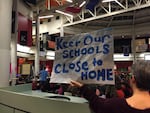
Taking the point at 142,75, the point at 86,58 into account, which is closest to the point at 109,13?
the point at 86,58

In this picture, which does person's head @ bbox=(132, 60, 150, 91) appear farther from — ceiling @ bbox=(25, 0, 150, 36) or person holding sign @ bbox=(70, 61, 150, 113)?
ceiling @ bbox=(25, 0, 150, 36)

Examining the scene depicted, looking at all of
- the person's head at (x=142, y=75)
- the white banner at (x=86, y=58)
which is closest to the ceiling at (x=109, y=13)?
the white banner at (x=86, y=58)

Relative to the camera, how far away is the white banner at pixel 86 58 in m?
2.27

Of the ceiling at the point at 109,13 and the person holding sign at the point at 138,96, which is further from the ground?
the ceiling at the point at 109,13

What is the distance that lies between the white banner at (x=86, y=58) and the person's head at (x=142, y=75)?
618mm

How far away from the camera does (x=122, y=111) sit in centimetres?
162

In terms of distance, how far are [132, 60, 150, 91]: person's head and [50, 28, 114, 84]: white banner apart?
0.62 metres

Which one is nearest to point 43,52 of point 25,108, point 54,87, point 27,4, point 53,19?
point 53,19

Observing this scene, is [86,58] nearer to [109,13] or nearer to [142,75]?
[142,75]

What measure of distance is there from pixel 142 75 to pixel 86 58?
0.91 meters

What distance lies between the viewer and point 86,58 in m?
2.44

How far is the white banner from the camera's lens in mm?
2273

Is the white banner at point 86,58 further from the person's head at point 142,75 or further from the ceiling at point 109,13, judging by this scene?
the ceiling at point 109,13

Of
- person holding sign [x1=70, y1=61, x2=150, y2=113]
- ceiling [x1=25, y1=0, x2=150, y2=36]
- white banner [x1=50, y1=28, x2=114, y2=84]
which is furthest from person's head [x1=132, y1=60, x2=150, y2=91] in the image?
ceiling [x1=25, y1=0, x2=150, y2=36]
